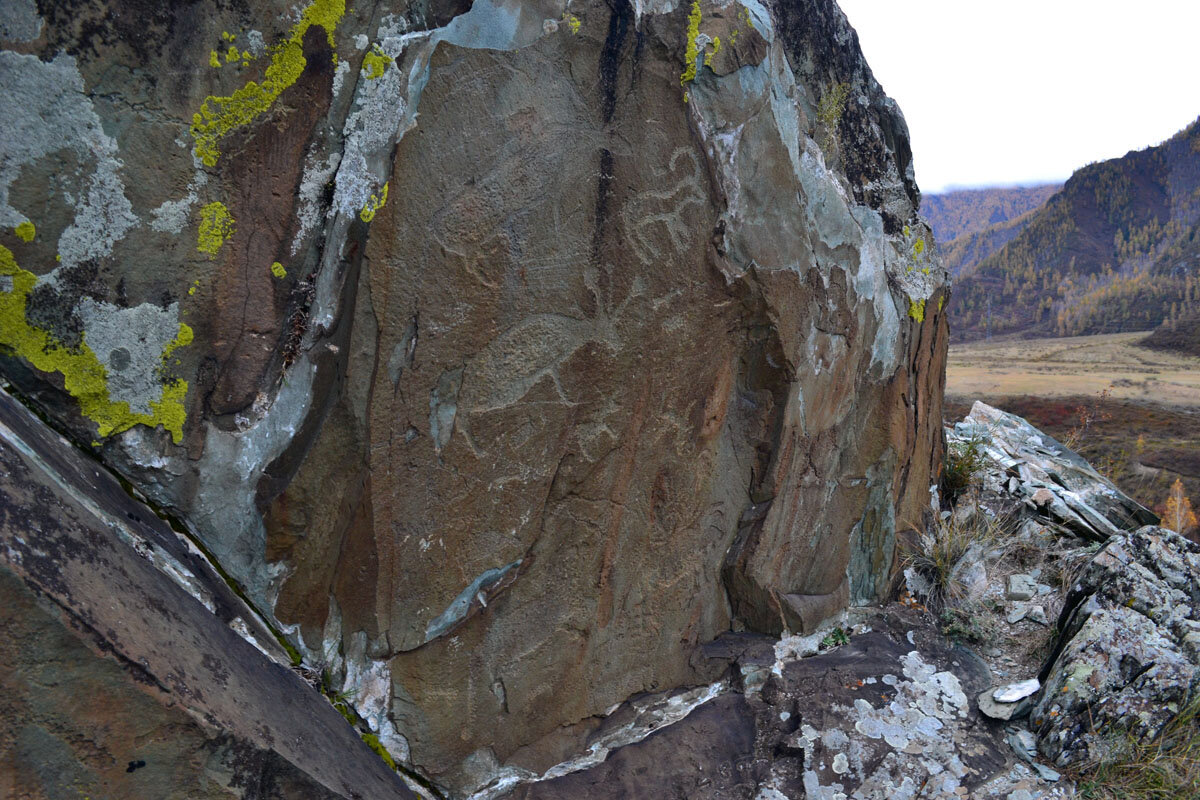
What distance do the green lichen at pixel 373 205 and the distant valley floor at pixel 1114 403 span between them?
19.3 feet

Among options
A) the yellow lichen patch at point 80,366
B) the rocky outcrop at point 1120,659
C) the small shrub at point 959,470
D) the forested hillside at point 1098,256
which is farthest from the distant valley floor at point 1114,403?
the forested hillside at point 1098,256

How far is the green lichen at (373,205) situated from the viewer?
1.98 m

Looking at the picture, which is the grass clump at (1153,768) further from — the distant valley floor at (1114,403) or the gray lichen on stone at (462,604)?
the distant valley floor at (1114,403)

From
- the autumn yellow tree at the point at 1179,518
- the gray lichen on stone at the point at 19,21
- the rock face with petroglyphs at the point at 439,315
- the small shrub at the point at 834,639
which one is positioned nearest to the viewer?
the gray lichen on stone at the point at 19,21

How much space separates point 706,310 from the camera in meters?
2.54

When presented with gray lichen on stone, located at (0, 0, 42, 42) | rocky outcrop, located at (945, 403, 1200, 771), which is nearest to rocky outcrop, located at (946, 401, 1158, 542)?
rocky outcrop, located at (945, 403, 1200, 771)

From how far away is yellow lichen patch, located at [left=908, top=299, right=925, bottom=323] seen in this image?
3574 mm

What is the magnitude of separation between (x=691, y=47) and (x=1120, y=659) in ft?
9.06

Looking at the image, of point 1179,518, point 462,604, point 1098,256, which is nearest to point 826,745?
point 462,604

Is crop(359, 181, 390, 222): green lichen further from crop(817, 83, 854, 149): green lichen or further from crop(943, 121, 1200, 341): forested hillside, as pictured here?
crop(943, 121, 1200, 341): forested hillside

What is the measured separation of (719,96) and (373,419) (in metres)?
1.57

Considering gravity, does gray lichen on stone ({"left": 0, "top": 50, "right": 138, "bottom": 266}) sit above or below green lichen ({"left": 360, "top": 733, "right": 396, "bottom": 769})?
above

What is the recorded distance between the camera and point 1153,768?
2459 millimetres

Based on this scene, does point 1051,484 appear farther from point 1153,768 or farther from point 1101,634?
point 1153,768
